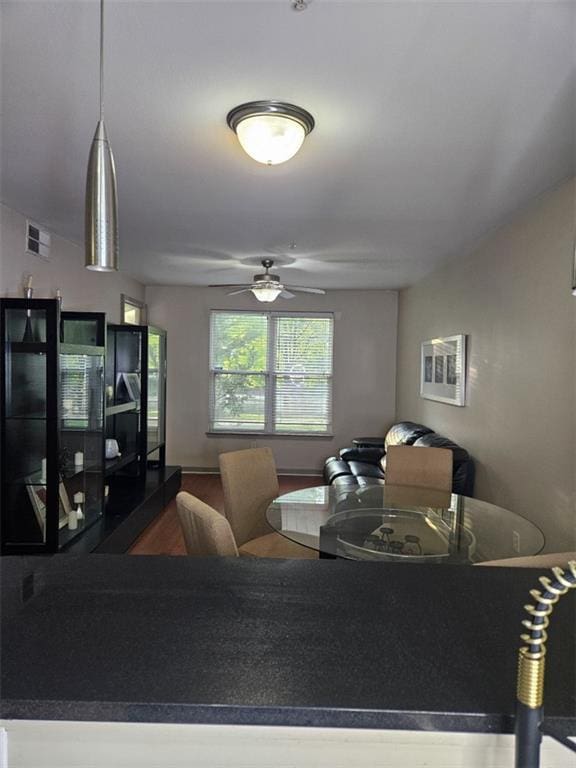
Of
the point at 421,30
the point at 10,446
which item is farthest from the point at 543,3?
the point at 10,446

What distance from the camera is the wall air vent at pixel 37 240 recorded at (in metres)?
3.69

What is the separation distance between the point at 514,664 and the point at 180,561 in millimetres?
763

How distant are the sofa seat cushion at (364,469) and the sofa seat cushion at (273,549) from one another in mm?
2256

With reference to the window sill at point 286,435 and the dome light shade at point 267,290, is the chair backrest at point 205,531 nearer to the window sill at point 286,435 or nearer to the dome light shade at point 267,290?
the dome light shade at point 267,290

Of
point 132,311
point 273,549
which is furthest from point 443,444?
point 132,311

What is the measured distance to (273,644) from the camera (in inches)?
33.7

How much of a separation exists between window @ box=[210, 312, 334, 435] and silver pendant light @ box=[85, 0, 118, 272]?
5.83 metres

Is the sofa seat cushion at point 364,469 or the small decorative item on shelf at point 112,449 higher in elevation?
the small decorative item on shelf at point 112,449

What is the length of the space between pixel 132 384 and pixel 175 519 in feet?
4.67

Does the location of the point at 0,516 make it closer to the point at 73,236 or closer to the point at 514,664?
the point at 73,236

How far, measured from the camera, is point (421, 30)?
1.59 meters

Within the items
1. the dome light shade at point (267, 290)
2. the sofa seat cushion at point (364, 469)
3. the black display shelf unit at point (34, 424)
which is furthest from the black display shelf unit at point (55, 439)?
the sofa seat cushion at point (364, 469)

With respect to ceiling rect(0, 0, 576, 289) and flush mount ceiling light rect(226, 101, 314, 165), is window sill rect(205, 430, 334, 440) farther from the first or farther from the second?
flush mount ceiling light rect(226, 101, 314, 165)

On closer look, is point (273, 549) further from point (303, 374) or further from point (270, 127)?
point (303, 374)
